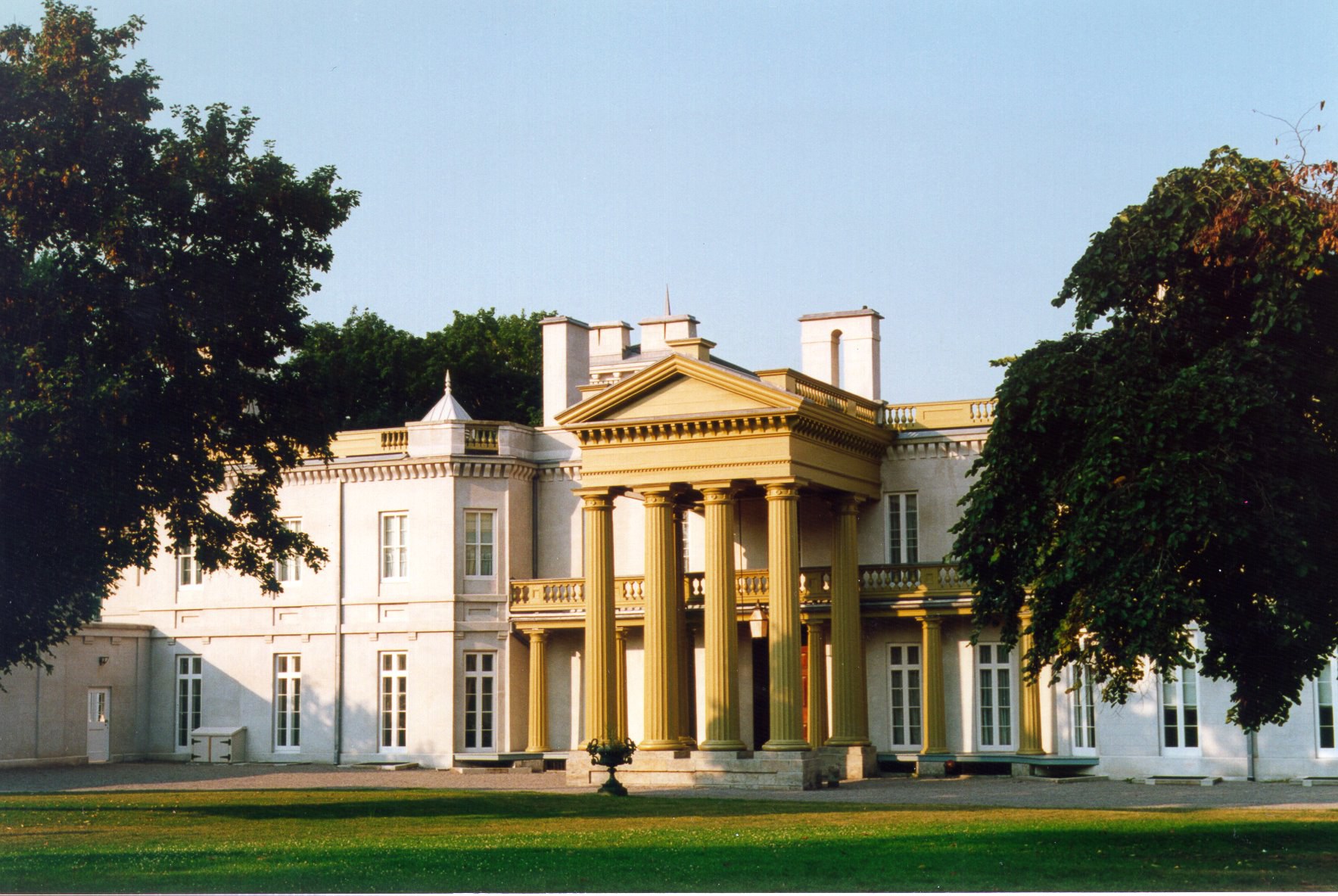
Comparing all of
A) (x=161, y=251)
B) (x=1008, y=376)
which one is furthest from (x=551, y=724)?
(x=1008, y=376)

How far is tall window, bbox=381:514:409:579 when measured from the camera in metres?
45.1

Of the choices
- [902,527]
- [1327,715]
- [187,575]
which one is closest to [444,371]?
[187,575]

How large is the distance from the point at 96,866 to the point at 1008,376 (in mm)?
11789

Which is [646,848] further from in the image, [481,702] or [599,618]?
[481,702]

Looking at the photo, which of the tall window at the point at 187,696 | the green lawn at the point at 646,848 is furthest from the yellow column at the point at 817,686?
the tall window at the point at 187,696

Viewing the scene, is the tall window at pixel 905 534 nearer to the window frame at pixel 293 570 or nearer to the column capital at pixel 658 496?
the column capital at pixel 658 496

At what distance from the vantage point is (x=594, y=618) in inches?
1484

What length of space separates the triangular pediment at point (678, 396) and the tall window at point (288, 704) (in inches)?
518

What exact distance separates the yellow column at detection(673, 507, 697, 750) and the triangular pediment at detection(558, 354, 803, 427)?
2615 millimetres

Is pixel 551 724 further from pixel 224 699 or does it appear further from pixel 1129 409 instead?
pixel 1129 409

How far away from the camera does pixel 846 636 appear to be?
3859 cm

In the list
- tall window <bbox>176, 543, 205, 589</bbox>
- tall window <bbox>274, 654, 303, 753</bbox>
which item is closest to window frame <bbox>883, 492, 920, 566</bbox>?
tall window <bbox>274, 654, 303, 753</bbox>

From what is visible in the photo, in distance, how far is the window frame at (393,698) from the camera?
44531 millimetres

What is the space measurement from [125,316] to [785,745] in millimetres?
16501
